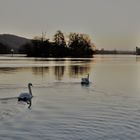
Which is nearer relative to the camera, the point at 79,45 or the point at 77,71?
the point at 77,71

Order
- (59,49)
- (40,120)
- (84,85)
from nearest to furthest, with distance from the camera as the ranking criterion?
(40,120), (84,85), (59,49)

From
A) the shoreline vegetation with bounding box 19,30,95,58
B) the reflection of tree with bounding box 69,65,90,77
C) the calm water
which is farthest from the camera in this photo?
the shoreline vegetation with bounding box 19,30,95,58

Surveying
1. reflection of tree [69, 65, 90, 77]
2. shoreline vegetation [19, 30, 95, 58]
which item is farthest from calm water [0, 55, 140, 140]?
shoreline vegetation [19, 30, 95, 58]

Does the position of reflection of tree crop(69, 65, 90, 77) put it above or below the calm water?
below

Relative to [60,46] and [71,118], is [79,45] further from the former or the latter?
[71,118]

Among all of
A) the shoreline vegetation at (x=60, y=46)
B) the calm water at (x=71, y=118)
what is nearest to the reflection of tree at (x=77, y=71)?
the calm water at (x=71, y=118)

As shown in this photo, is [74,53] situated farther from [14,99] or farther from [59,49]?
[14,99]

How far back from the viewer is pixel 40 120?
15156 mm

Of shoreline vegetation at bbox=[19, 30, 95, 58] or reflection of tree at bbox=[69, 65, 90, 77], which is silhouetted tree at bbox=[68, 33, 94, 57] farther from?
reflection of tree at bbox=[69, 65, 90, 77]

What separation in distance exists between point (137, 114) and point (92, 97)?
20.9 feet

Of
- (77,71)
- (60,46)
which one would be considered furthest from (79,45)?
(77,71)

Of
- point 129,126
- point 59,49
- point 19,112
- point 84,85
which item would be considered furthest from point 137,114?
point 59,49

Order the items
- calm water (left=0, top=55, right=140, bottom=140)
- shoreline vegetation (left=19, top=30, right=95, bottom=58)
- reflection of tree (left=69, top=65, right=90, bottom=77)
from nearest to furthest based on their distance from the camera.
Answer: calm water (left=0, top=55, right=140, bottom=140) < reflection of tree (left=69, top=65, right=90, bottom=77) < shoreline vegetation (left=19, top=30, right=95, bottom=58)

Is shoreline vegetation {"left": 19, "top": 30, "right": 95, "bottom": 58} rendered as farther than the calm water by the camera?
Yes
